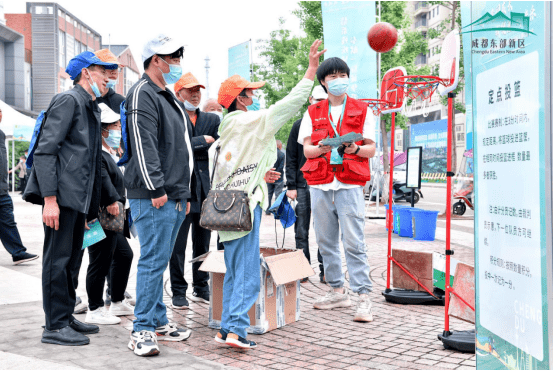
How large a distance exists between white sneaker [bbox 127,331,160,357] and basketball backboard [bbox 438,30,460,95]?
275 centimetres

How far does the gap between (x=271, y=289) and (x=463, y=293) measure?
152cm

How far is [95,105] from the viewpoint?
430 cm

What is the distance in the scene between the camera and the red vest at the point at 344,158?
16.1ft

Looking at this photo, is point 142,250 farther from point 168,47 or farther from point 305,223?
point 305,223

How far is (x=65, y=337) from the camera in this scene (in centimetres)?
396

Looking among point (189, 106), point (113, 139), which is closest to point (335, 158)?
point (189, 106)

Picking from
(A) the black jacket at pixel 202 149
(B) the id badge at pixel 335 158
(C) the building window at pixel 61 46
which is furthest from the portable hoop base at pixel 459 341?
(C) the building window at pixel 61 46

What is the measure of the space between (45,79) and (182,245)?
46352 mm

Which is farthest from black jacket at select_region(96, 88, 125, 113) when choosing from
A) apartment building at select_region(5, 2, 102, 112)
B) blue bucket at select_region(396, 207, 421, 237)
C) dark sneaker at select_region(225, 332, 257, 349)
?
apartment building at select_region(5, 2, 102, 112)

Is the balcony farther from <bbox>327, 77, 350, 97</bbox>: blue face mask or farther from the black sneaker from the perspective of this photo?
the black sneaker

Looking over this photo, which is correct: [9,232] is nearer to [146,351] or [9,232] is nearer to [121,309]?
[121,309]

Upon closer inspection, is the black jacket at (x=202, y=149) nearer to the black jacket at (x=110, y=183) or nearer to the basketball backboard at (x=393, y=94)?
the black jacket at (x=110, y=183)

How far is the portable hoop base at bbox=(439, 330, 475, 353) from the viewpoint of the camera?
12.6ft

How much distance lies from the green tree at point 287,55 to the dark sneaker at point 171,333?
23.8 m
